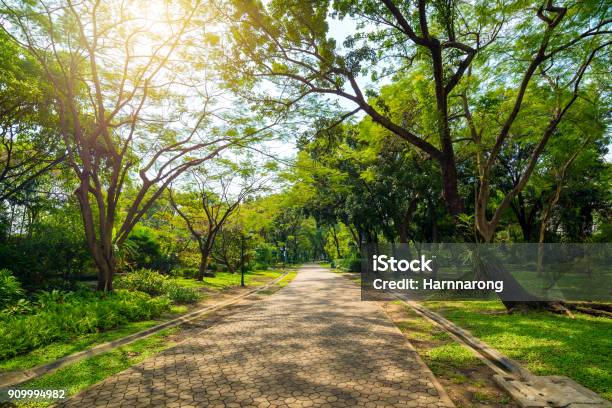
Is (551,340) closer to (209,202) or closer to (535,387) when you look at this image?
(535,387)

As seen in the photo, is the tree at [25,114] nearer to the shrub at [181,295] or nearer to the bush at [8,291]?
the bush at [8,291]

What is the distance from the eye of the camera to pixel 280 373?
17.3 ft

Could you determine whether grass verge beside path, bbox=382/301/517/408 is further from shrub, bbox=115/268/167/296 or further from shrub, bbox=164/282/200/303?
shrub, bbox=115/268/167/296

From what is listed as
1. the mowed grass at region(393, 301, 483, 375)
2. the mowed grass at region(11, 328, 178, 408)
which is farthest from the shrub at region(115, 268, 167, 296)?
the mowed grass at region(393, 301, 483, 375)

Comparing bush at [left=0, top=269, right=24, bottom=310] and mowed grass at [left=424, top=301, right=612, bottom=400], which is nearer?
mowed grass at [left=424, top=301, right=612, bottom=400]

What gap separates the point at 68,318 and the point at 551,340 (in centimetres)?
1071

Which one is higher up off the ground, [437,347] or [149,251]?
[149,251]

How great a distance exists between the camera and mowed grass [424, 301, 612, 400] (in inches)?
198

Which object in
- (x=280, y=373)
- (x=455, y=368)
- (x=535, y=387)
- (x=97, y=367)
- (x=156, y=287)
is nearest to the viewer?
(x=535, y=387)

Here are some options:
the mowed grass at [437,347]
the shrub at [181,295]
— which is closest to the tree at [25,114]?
the shrub at [181,295]

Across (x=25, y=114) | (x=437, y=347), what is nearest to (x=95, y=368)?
(x=437, y=347)

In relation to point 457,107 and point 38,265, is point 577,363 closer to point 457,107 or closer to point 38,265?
point 457,107

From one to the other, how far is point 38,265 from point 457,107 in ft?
59.2

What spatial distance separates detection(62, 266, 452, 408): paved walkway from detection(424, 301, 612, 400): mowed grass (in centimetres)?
192
